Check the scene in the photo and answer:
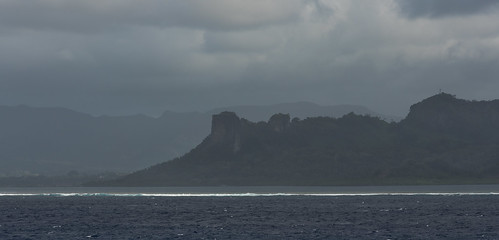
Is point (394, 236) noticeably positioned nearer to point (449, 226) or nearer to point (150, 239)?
point (449, 226)

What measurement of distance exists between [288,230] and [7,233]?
189ft

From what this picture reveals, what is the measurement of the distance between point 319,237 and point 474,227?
4122 cm

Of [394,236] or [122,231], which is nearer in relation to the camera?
[394,236]

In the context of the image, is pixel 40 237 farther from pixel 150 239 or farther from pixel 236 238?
pixel 236 238

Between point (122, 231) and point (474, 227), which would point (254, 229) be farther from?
point (474, 227)

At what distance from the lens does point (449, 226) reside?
198 metres

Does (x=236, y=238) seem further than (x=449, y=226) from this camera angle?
No

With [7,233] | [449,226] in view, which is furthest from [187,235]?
[449,226]

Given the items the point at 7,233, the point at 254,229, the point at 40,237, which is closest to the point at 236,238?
the point at 254,229

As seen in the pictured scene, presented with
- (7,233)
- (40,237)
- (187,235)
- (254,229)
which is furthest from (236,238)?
(7,233)

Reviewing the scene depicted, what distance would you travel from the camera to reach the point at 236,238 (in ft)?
554

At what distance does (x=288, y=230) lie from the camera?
190 m

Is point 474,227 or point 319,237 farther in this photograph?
point 474,227

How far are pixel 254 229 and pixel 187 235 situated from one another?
21419 mm
